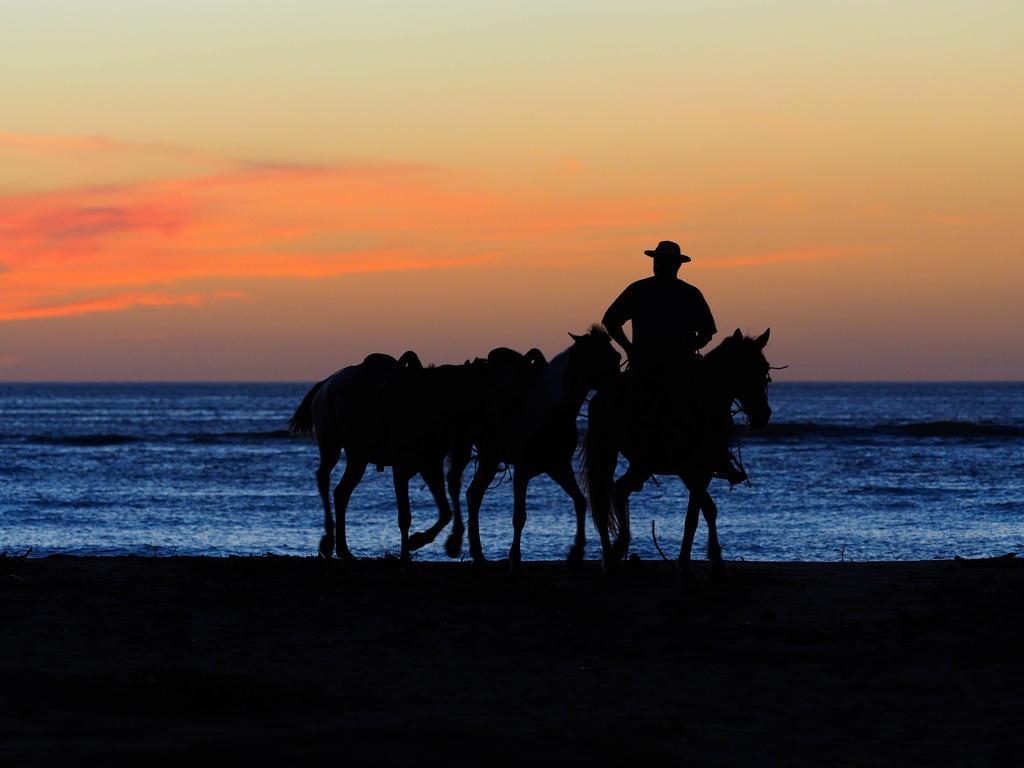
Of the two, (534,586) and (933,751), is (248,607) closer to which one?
(534,586)

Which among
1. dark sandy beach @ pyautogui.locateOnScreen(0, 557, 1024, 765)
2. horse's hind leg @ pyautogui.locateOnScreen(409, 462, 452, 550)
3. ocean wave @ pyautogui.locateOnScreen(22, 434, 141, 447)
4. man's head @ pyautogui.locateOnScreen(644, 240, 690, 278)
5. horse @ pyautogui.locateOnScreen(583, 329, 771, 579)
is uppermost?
man's head @ pyautogui.locateOnScreen(644, 240, 690, 278)

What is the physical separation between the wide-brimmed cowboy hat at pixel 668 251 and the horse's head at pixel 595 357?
853 mm

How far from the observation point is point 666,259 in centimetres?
1016

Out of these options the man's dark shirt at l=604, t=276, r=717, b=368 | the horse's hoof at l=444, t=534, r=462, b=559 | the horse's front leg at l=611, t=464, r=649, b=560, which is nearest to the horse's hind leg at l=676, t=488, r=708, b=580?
the horse's front leg at l=611, t=464, r=649, b=560

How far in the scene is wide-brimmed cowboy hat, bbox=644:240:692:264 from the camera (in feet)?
33.4

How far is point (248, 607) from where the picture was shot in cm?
896

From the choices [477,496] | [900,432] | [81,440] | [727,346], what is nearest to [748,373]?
[727,346]

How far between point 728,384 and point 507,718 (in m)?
4.45

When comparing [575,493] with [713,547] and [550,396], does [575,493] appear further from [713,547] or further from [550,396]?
[713,547]

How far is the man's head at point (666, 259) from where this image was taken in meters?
10.2

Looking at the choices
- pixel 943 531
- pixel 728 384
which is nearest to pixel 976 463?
pixel 943 531

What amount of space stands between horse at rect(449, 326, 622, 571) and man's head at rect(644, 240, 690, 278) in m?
0.79

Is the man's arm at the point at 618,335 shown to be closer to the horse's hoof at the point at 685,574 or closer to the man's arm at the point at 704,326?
the man's arm at the point at 704,326

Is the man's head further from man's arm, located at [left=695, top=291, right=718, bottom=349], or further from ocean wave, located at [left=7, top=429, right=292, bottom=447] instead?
ocean wave, located at [left=7, top=429, right=292, bottom=447]
